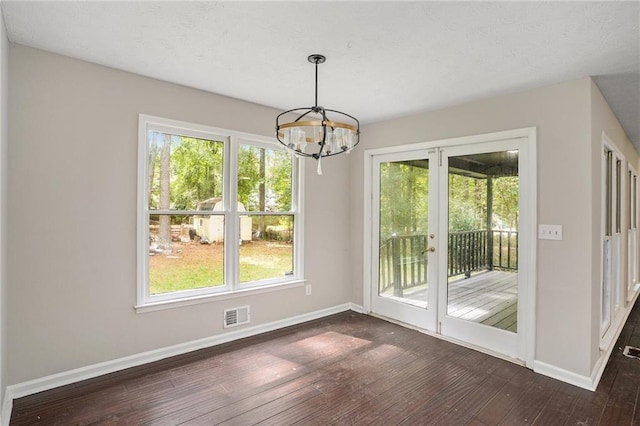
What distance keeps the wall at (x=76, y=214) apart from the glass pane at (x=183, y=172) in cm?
20

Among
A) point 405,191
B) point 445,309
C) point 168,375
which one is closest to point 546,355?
point 445,309

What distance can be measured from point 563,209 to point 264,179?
9.65 feet

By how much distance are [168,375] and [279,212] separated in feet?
6.53

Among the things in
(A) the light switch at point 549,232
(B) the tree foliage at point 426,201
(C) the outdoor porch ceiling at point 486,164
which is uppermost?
(C) the outdoor porch ceiling at point 486,164

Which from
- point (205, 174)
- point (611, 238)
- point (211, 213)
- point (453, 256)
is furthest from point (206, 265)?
point (611, 238)

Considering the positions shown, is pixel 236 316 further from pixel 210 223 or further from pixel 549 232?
pixel 549 232

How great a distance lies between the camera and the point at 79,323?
2729mm

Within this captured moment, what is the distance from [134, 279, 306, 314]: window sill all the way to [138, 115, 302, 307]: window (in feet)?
0.10

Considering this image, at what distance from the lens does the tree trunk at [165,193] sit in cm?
323

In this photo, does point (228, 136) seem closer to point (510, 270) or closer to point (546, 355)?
point (510, 270)

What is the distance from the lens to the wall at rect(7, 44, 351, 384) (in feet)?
8.18

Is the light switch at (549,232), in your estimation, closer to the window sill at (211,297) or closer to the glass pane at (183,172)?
the window sill at (211,297)

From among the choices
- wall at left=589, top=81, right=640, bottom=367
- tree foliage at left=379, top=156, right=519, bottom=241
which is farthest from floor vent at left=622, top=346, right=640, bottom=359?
tree foliage at left=379, top=156, right=519, bottom=241

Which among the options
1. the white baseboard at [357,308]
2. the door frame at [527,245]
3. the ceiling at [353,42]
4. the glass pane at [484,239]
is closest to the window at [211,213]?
the ceiling at [353,42]
